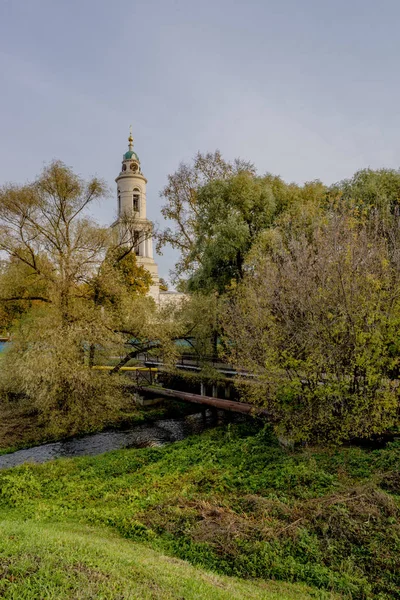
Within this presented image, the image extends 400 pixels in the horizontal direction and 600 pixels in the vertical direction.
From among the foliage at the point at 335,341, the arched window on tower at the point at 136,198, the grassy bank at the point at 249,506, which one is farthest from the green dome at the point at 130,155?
the grassy bank at the point at 249,506

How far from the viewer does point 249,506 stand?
8055mm

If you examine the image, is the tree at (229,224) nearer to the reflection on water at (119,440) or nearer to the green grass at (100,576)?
the reflection on water at (119,440)

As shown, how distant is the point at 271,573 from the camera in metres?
6.01

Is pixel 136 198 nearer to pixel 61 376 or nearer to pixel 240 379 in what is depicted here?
pixel 61 376

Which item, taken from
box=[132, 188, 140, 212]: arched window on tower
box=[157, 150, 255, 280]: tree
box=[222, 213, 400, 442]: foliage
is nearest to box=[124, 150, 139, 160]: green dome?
box=[132, 188, 140, 212]: arched window on tower

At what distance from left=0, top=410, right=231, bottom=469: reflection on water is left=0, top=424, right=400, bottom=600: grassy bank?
2.10 meters

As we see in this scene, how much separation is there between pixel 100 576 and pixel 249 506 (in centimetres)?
427

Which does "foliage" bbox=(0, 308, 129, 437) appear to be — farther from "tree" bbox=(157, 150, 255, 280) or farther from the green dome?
the green dome

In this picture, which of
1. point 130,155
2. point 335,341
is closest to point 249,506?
point 335,341

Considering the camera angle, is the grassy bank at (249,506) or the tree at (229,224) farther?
the tree at (229,224)

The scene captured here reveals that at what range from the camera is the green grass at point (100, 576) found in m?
4.14

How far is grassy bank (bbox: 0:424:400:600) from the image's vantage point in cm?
615

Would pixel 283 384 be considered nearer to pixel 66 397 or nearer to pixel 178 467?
pixel 178 467

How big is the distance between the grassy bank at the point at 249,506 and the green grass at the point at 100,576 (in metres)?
0.67
